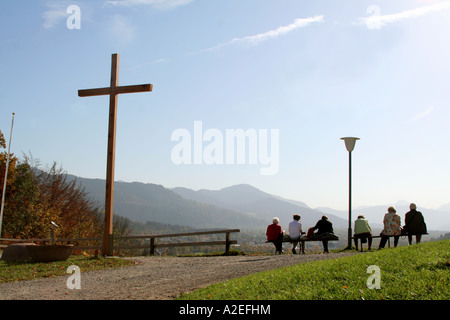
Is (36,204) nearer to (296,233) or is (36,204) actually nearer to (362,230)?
(296,233)

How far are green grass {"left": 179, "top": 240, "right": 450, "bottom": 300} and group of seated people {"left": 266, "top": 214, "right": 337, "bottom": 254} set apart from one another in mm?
8145

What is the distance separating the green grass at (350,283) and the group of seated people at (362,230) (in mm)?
8017

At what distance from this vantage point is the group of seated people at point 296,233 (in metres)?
17.7

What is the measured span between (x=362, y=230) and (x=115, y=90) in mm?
10792

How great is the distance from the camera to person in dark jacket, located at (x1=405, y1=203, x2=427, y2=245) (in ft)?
56.0

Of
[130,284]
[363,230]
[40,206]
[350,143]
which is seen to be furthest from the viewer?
[40,206]

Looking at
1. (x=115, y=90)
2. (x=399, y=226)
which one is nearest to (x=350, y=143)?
(x=399, y=226)

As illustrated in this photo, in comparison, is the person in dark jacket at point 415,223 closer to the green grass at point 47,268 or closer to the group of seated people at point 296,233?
the group of seated people at point 296,233

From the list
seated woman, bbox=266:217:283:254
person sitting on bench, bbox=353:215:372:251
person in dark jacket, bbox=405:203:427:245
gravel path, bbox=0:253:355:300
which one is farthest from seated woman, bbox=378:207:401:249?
gravel path, bbox=0:253:355:300

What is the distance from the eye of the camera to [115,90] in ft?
55.5
